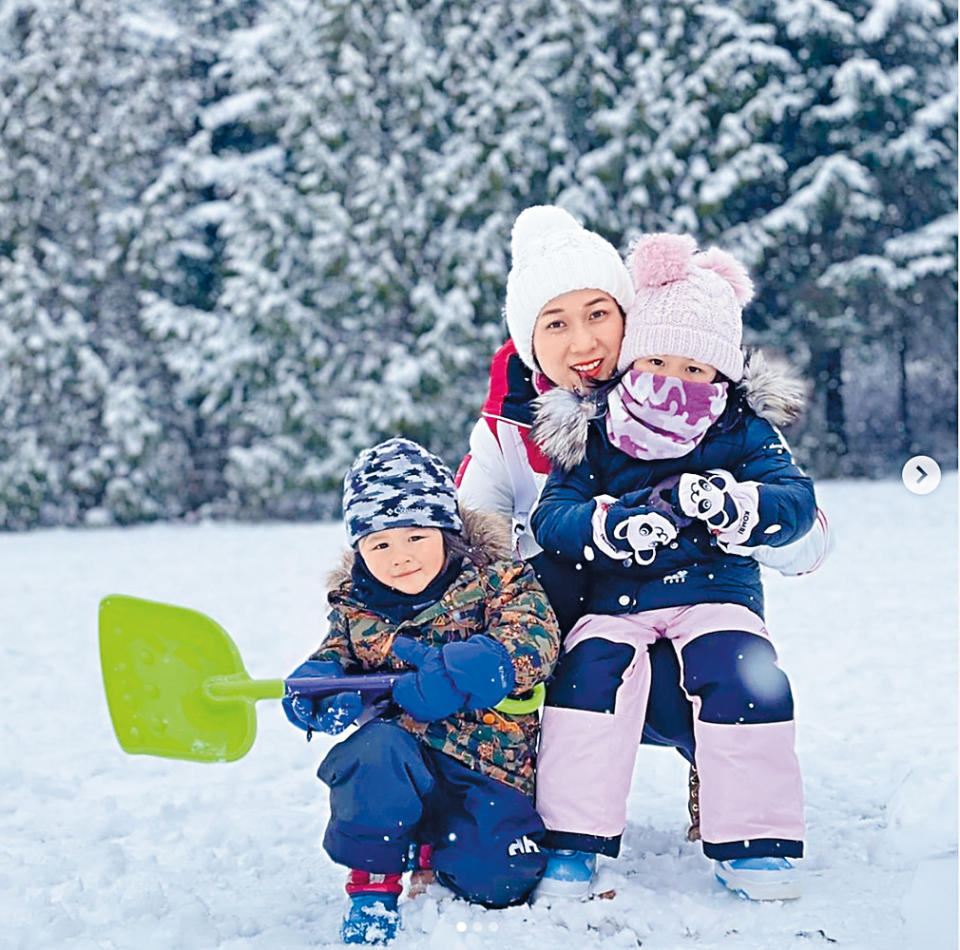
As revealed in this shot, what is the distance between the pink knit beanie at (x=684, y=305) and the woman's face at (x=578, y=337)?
66 mm

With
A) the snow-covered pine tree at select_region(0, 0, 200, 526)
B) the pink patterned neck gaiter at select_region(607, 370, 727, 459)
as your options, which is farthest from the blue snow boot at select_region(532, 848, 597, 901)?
the snow-covered pine tree at select_region(0, 0, 200, 526)

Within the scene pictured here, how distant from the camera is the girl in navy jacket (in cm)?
212

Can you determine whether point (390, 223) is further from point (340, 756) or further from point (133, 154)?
point (340, 756)

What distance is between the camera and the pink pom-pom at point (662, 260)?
2.50 meters

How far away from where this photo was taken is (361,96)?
1240 cm

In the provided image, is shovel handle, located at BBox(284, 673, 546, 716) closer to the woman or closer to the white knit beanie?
the woman

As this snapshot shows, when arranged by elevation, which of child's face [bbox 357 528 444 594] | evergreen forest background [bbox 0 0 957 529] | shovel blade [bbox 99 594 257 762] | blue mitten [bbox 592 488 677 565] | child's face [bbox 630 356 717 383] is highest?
evergreen forest background [bbox 0 0 957 529]

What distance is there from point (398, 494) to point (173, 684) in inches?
26.6

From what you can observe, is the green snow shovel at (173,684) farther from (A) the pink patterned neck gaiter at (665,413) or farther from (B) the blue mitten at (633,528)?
(A) the pink patterned neck gaiter at (665,413)

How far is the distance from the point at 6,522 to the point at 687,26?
8.90 m

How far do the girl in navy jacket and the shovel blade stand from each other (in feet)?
2.31

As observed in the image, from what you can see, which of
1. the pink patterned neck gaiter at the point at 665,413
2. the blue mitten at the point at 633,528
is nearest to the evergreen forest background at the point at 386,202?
the pink patterned neck gaiter at the point at 665,413

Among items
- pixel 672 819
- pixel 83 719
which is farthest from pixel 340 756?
pixel 83 719

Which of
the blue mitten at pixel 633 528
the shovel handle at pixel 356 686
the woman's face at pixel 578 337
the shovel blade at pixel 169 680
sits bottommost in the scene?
the shovel blade at pixel 169 680
